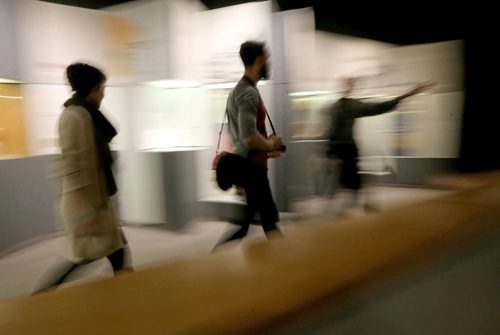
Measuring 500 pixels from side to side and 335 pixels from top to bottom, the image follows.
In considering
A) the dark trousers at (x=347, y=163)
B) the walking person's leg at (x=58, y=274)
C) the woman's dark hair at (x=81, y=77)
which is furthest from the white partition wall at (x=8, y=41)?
the dark trousers at (x=347, y=163)

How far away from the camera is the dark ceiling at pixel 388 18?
104 inches

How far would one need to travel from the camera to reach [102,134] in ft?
7.70

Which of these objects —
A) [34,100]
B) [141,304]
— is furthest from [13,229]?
[141,304]

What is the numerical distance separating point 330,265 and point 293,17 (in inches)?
181

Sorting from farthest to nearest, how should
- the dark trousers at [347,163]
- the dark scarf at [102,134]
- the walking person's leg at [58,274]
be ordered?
1. the dark trousers at [347,163]
2. the walking person's leg at [58,274]
3. the dark scarf at [102,134]

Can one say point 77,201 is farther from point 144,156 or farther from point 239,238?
point 144,156

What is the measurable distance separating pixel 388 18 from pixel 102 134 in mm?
2879

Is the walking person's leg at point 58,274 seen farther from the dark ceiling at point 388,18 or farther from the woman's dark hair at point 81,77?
the dark ceiling at point 388,18

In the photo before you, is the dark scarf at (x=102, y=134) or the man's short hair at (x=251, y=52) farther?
the man's short hair at (x=251, y=52)

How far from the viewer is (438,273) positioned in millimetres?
1461

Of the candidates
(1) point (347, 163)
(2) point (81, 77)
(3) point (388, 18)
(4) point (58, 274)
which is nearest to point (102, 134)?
(2) point (81, 77)

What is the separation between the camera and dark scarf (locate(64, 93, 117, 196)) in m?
2.32

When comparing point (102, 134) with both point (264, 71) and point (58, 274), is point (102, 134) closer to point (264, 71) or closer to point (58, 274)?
point (58, 274)

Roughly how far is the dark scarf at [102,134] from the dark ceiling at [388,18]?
6.06 feet
